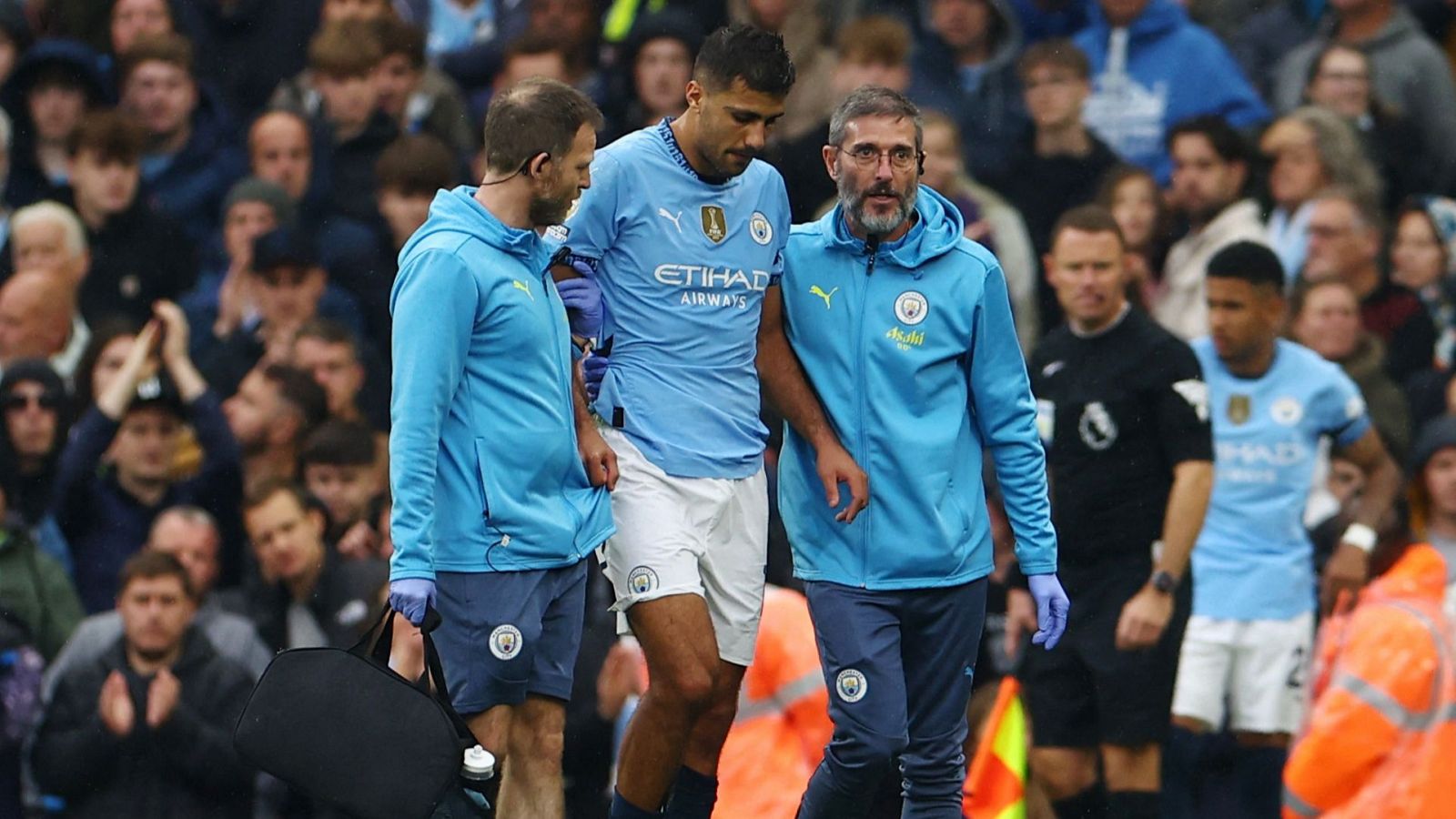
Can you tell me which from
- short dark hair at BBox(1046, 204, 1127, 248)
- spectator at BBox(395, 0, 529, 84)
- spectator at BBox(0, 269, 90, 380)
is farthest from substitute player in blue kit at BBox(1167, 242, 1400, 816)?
spectator at BBox(0, 269, 90, 380)

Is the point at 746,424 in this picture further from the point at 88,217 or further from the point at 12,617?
the point at 88,217

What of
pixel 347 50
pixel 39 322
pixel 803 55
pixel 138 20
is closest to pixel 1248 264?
pixel 803 55

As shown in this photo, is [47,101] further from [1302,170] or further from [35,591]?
[1302,170]

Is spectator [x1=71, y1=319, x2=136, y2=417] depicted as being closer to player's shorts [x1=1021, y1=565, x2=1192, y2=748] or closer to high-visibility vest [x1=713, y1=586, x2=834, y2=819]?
high-visibility vest [x1=713, y1=586, x2=834, y2=819]

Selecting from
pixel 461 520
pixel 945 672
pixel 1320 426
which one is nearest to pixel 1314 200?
pixel 1320 426

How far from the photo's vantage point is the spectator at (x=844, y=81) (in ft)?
40.5

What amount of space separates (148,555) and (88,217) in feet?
9.86

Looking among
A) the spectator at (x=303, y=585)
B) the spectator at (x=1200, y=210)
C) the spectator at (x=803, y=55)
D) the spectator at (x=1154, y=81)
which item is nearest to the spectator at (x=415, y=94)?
the spectator at (x=803, y=55)

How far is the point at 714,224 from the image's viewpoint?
729 centimetres

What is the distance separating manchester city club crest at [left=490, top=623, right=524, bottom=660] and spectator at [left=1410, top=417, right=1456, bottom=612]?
15.3 feet

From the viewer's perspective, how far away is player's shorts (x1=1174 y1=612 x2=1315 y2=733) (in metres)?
10.7

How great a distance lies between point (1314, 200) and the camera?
40.5ft

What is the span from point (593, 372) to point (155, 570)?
348 cm

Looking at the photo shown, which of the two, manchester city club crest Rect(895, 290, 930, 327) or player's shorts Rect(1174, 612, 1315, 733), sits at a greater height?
manchester city club crest Rect(895, 290, 930, 327)
